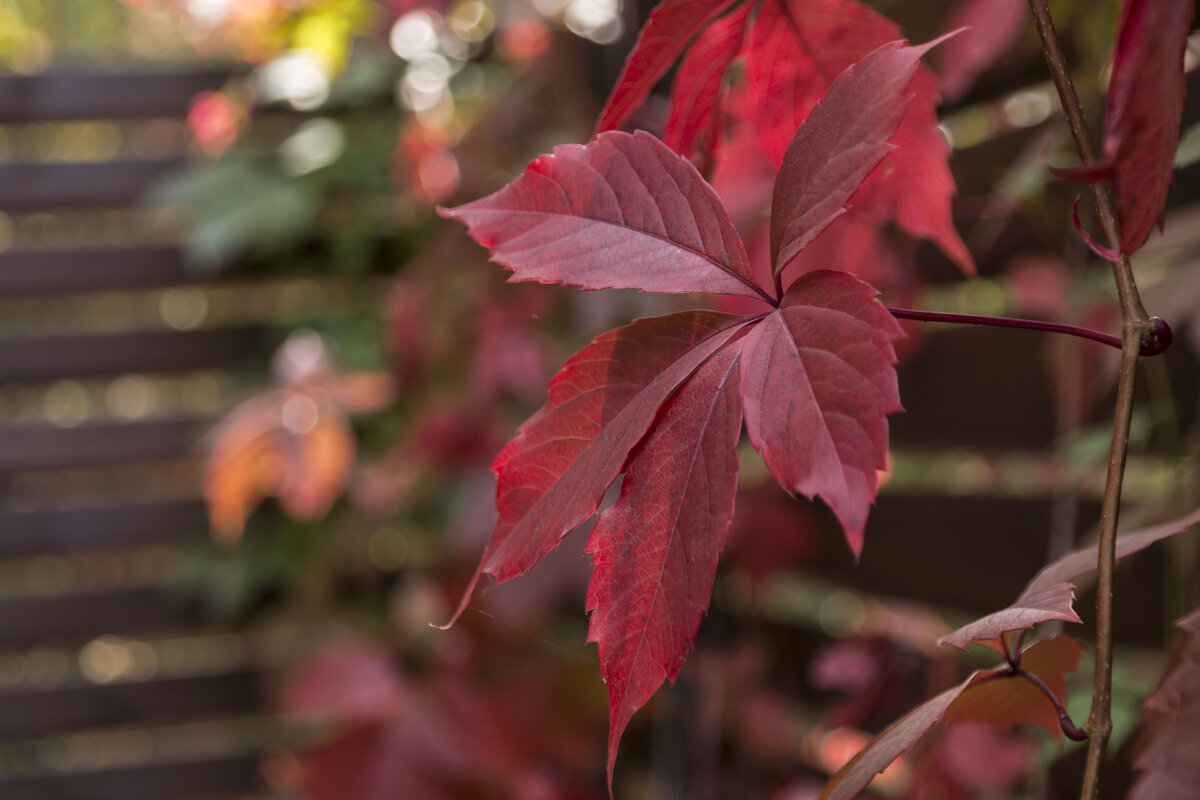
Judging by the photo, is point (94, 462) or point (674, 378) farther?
point (94, 462)

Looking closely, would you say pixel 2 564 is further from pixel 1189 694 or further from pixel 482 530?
pixel 1189 694

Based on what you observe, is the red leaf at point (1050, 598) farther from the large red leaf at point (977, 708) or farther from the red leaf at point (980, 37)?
the red leaf at point (980, 37)

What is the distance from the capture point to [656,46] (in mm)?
338

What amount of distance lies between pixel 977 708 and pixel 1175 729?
65 millimetres

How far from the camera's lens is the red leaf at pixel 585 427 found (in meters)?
0.27

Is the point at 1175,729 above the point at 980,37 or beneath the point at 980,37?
beneath

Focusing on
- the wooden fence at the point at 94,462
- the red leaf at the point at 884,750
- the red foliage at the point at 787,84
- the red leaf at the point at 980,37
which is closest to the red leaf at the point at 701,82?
the red foliage at the point at 787,84

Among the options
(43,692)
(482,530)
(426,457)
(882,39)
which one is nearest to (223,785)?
(43,692)

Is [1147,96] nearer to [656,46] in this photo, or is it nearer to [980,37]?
[656,46]

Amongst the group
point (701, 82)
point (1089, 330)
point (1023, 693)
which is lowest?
point (1023, 693)

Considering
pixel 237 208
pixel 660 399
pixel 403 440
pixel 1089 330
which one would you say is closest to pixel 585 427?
pixel 660 399

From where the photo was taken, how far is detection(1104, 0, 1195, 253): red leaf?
0.67 ft

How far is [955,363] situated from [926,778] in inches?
20.8

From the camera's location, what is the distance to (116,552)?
2236 millimetres
